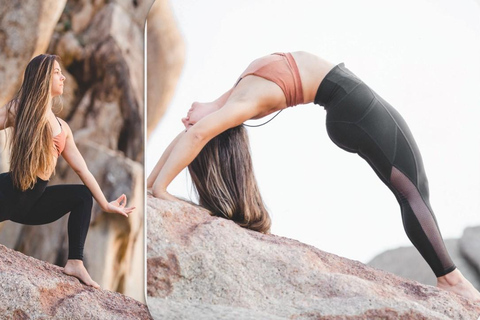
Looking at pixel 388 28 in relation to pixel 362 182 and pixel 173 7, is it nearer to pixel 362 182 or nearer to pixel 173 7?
pixel 362 182

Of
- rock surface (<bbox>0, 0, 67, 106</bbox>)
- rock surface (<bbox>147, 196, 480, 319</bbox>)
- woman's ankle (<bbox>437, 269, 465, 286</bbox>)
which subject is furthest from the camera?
rock surface (<bbox>0, 0, 67, 106</bbox>)

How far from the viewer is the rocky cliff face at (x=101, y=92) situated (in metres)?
2.84

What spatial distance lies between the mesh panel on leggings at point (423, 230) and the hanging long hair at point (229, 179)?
1.85 ft

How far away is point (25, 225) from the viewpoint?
2807mm

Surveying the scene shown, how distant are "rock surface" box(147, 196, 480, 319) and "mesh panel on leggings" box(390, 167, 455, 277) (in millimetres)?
113

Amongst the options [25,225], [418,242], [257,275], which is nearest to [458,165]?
[418,242]

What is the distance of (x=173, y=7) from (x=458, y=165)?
55.2 inches

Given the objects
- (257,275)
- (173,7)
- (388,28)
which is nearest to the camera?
(257,275)

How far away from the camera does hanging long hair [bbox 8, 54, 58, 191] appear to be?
2727mm

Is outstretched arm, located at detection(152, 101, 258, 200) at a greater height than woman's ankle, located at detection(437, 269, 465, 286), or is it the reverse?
outstretched arm, located at detection(152, 101, 258, 200)

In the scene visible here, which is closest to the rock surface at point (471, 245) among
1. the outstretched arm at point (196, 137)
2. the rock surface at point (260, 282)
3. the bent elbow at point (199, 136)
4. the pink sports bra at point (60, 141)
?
the rock surface at point (260, 282)

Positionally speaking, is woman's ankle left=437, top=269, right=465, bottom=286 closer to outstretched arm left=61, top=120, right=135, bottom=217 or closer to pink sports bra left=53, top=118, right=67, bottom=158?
outstretched arm left=61, top=120, right=135, bottom=217

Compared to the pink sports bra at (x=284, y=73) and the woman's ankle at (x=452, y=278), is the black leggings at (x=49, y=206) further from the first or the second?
the woman's ankle at (x=452, y=278)

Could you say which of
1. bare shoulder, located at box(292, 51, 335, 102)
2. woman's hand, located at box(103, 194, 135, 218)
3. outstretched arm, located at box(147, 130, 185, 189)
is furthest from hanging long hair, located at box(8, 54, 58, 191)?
bare shoulder, located at box(292, 51, 335, 102)
